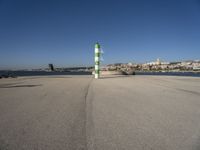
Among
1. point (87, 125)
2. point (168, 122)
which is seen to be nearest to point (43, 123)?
point (87, 125)

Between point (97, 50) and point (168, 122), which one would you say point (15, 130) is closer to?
point (168, 122)

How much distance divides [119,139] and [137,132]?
43 centimetres

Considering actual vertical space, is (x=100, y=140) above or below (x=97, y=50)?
below

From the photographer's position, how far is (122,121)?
12.6 feet

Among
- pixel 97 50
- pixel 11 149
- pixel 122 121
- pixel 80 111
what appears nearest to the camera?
pixel 11 149

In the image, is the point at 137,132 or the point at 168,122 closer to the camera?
the point at 137,132

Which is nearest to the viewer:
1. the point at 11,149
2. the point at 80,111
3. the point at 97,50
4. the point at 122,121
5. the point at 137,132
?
the point at 11,149

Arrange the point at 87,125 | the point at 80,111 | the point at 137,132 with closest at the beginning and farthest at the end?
the point at 137,132 → the point at 87,125 → the point at 80,111

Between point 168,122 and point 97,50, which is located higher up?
point 97,50

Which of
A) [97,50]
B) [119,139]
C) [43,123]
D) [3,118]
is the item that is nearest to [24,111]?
[3,118]

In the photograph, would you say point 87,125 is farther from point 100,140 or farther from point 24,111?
point 24,111

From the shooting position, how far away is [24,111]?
467 cm

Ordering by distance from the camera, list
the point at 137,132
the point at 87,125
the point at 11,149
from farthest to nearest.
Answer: the point at 87,125, the point at 137,132, the point at 11,149

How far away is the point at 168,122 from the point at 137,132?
0.86 meters
